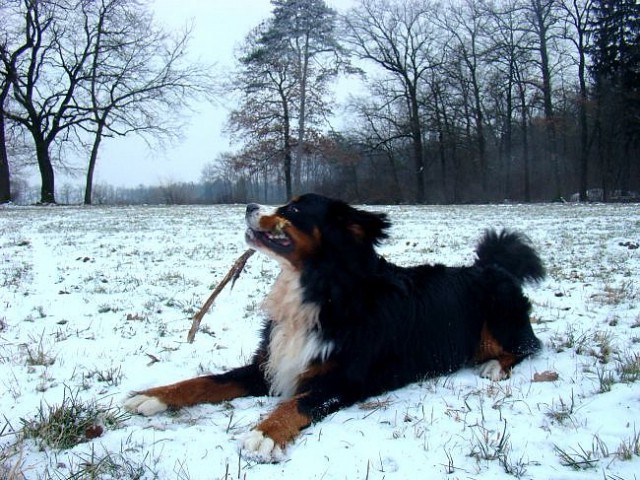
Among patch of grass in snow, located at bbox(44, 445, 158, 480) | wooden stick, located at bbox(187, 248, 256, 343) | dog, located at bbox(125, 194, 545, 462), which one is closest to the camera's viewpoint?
patch of grass in snow, located at bbox(44, 445, 158, 480)

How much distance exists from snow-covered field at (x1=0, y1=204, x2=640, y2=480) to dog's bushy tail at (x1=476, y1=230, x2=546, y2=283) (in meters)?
0.57

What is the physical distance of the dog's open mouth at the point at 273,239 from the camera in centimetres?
350

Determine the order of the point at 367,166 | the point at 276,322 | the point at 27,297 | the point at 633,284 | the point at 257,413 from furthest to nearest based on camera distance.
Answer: the point at 367,166 → the point at 633,284 → the point at 27,297 → the point at 276,322 → the point at 257,413

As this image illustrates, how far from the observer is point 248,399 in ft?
10.7

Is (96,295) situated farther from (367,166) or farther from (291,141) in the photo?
(367,166)

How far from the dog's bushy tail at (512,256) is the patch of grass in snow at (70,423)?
10.8ft

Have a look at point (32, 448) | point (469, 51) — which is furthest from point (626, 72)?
point (32, 448)

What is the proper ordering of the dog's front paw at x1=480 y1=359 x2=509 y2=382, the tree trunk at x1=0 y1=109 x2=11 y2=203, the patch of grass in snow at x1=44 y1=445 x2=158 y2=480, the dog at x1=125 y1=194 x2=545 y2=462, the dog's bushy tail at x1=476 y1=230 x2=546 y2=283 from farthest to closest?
the tree trunk at x1=0 y1=109 x2=11 y2=203, the dog's bushy tail at x1=476 y1=230 x2=546 y2=283, the dog's front paw at x1=480 y1=359 x2=509 y2=382, the dog at x1=125 y1=194 x2=545 y2=462, the patch of grass in snow at x1=44 y1=445 x2=158 y2=480

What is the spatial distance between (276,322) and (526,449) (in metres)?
1.79

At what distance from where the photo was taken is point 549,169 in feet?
127

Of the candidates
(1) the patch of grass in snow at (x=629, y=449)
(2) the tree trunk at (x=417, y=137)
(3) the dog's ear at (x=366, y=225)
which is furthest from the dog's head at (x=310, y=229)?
Answer: (2) the tree trunk at (x=417, y=137)

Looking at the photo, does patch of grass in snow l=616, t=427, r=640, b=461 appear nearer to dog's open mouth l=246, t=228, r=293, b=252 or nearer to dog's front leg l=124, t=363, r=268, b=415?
dog's front leg l=124, t=363, r=268, b=415

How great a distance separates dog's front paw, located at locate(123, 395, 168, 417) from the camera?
9.50 ft

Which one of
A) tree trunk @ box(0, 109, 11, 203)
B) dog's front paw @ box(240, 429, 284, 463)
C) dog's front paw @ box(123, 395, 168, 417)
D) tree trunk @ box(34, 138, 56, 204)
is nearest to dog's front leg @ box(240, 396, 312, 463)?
dog's front paw @ box(240, 429, 284, 463)
